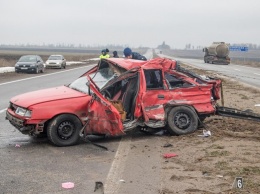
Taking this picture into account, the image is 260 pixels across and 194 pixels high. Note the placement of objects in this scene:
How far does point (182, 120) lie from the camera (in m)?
8.55

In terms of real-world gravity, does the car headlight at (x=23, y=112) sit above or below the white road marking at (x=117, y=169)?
above

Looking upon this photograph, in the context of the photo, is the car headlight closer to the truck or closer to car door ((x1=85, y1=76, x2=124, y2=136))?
car door ((x1=85, y1=76, x2=124, y2=136))

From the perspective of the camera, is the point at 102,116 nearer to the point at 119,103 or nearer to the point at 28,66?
the point at 119,103

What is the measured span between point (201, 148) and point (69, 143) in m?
2.43

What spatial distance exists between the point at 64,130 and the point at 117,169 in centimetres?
179

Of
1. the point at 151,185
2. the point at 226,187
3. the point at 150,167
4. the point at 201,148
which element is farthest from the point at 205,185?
the point at 201,148

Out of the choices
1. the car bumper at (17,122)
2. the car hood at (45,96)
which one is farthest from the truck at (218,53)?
the car bumper at (17,122)

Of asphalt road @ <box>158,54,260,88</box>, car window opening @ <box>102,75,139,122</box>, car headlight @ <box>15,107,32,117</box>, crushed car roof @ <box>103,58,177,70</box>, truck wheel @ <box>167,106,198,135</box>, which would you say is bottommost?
asphalt road @ <box>158,54,260,88</box>

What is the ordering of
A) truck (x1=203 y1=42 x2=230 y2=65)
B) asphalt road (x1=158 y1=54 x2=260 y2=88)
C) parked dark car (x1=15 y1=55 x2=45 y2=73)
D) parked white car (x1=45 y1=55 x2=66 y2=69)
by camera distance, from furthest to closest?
truck (x1=203 y1=42 x2=230 y2=65) → parked white car (x1=45 y1=55 x2=66 y2=69) → parked dark car (x1=15 y1=55 x2=45 y2=73) → asphalt road (x1=158 y1=54 x2=260 y2=88)

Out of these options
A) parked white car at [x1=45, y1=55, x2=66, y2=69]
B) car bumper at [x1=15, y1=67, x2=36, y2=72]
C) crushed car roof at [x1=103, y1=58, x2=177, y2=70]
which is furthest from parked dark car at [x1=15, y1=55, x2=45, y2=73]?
crushed car roof at [x1=103, y1=58, x2=177, y2=70]

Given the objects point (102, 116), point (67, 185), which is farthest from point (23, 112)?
point (67, 185)

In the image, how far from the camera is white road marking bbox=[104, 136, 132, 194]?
5.21m

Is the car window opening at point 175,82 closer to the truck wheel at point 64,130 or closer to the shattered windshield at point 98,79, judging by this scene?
the shattered windshield at point 98,79

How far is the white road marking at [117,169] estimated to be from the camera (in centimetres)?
521
